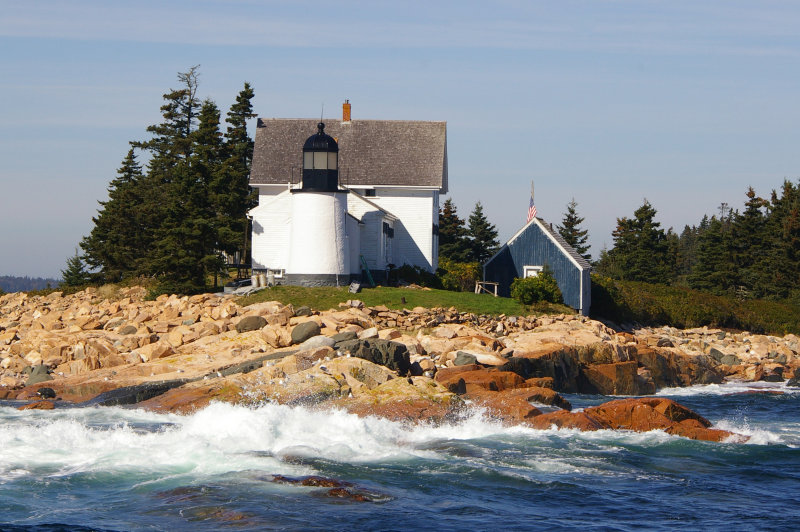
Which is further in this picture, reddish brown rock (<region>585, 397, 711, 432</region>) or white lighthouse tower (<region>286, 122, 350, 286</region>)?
white lighthouse tower (<region>286, 122, 350, 286</region>)

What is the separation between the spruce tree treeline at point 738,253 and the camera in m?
52.7

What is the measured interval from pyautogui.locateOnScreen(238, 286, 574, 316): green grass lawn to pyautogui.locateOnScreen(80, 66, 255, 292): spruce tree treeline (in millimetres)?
4572

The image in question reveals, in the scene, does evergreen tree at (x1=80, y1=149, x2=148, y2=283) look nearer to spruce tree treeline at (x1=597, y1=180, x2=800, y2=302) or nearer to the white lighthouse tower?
the white lighthouse tower

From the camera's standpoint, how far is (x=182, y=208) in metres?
37.3

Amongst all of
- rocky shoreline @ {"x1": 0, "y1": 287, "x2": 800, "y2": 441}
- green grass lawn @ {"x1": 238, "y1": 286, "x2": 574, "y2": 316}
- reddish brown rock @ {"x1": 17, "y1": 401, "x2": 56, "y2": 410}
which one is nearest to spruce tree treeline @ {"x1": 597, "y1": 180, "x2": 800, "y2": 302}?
rocky shoreline @ {"x1": 0, "y1": 287, "x2": 800, "y2": 441}

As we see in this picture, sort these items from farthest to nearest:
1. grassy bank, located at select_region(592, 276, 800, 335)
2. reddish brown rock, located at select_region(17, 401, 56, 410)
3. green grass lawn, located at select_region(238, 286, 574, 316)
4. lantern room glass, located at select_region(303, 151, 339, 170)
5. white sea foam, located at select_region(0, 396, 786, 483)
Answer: grassy bank, located at select_region(592, 276, 800, 335)
lantern room glass, located at select_region(303, 151, 339, 170)
green grass lawn, located at select_region(238, 286, 574, 316)
reddish brown rock, located at select_region(17, 401, 56, 410)
white sea foam, located at select_region(0, 396, 786, 483)

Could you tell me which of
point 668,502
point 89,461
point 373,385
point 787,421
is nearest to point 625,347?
point 787,421

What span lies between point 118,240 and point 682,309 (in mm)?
27485

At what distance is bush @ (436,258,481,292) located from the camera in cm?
3922

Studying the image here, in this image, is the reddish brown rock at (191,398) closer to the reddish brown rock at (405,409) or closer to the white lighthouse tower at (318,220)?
the reddish brown rock at (405,409)

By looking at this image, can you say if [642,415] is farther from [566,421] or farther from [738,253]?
[738,253]

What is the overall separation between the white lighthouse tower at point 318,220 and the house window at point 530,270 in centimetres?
898

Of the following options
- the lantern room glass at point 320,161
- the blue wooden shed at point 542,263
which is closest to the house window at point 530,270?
the blue wooden shed at point 542,263

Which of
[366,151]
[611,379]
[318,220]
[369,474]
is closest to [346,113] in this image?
[366,151]
